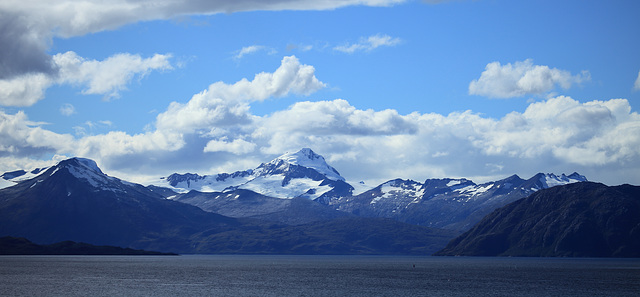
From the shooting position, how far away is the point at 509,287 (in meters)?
176

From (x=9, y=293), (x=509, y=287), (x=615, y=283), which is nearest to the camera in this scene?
(x=9, y=293)

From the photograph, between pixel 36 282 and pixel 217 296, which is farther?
pixel 36 282

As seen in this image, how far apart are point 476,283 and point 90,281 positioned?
11283 cm

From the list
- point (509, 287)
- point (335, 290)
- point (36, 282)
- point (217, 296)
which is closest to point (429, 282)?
point (509, 287)

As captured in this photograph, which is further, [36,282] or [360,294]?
[36,282]

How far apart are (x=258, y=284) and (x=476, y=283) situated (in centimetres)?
6421

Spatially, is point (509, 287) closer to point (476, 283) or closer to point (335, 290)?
point (476, 283)

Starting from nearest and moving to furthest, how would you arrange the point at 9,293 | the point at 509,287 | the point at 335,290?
the point at 9,293 < the point at 335,290 < the point at 509,287

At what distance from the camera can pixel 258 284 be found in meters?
185

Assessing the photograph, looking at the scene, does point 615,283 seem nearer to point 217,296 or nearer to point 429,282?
point 429,282

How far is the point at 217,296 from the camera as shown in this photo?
147m

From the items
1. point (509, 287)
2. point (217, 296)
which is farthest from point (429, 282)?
point (217, 296)

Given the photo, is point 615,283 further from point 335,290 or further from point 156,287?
point 156,287

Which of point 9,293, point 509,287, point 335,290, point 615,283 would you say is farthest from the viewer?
point 615,283
